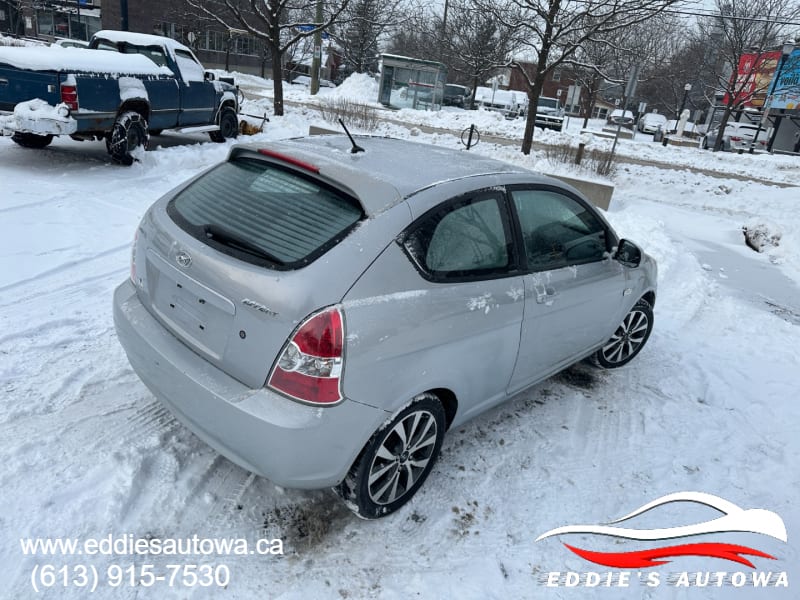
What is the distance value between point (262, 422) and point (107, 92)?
8.31 meters

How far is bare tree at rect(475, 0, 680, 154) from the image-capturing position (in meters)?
14.0

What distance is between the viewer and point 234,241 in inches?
Answer: 102

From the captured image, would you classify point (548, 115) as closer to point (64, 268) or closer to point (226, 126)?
point (226, 126)

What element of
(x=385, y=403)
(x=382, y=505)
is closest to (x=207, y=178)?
(x=385, y=403)

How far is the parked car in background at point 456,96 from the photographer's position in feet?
122

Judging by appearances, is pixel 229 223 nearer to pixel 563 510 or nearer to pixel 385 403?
pixel 385 403

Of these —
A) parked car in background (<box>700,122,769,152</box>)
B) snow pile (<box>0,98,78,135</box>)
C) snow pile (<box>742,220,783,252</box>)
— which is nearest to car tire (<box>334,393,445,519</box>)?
snow pile (<box>0,98,78,135</box>)

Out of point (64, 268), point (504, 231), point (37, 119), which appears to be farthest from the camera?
point (37, 119)

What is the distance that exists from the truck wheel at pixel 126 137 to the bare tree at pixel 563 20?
32.9ft

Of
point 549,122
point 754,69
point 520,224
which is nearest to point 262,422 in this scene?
point 520,224

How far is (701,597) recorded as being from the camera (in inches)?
106

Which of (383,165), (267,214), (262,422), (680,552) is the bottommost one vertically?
(680,552)

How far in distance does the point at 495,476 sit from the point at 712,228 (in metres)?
10.0

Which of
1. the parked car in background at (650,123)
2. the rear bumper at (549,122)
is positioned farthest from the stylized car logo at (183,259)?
the parked car in background at (650,123)
